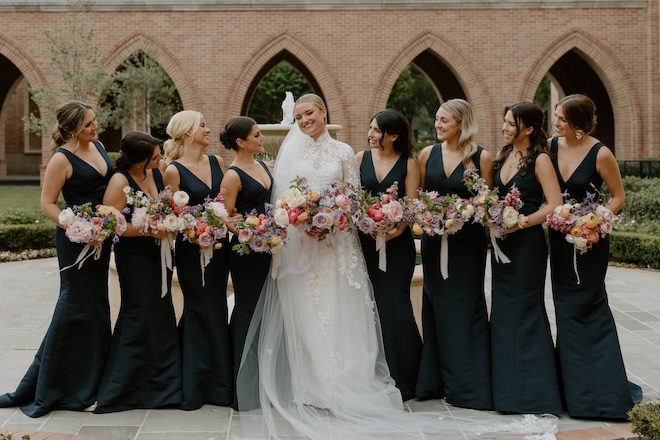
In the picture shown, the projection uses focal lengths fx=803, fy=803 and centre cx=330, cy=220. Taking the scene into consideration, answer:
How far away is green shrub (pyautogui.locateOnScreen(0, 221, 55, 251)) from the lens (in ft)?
46.6

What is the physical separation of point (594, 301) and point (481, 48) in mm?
17673

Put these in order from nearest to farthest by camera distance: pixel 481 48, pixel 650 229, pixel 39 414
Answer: pixel 39 414 < pixel 650 229 < pixel 481 48

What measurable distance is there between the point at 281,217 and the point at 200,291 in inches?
35.7

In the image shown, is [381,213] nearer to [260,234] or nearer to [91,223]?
[260,234]

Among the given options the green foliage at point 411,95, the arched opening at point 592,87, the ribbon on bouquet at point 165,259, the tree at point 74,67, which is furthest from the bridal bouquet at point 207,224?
the green foliage at point 411,95

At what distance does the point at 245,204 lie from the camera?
5754mm

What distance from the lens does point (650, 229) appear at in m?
13.6

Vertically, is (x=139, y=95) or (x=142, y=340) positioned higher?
(x=139, y=95)

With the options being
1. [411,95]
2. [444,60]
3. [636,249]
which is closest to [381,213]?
[636,249]

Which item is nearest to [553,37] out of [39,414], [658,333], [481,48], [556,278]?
[481,48]

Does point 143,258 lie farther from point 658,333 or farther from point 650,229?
point 650,229

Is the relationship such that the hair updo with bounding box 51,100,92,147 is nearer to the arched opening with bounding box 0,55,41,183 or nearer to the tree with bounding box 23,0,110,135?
the tree with bounding box 23,0,110,135

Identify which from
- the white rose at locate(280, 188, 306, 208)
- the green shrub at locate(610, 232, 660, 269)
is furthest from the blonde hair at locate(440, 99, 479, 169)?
the green shrub at locate(610, 232, 660, 269)

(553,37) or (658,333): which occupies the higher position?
(553,37)
